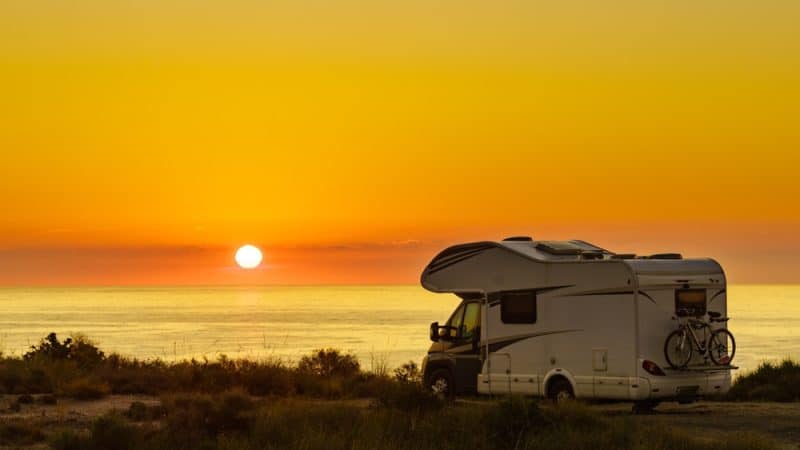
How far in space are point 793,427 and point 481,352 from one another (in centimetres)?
573

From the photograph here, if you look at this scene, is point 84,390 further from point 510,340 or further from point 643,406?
point 643,406

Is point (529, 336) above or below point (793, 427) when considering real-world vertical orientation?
above

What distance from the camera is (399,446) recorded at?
52.5ft

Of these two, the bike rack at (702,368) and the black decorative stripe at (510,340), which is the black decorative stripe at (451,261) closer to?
the black decorative stripe at (510,340)

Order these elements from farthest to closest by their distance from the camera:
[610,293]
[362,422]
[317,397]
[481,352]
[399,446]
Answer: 1. [317,397]
2. [481,352]
3. [610,293]
4. [362,422]
5. [399,446]

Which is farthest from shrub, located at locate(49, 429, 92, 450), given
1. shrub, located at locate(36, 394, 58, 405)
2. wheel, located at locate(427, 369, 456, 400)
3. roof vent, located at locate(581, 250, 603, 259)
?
roof vent, located at locate(581, 250, 603, 259)

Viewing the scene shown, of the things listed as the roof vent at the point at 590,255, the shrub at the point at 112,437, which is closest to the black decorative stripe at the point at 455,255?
the roof vent at the point at 590,255

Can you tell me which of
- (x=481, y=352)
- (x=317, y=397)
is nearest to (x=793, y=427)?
(x=481, y=352)

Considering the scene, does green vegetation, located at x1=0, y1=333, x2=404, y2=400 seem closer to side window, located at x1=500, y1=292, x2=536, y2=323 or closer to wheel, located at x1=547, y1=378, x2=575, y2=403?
side window, located at x1=500, y1=292, x2=536, y2=323

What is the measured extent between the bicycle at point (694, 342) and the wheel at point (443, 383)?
172 inches

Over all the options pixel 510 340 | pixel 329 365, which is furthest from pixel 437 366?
pixel 329 365

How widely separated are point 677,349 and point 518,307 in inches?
114

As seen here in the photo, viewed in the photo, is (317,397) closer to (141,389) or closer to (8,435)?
(141,389)

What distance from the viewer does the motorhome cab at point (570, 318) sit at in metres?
20.3
